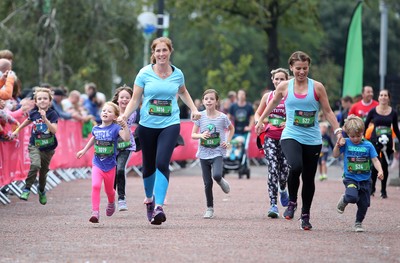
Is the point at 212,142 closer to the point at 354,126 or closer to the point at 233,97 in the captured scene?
the point at 354,126

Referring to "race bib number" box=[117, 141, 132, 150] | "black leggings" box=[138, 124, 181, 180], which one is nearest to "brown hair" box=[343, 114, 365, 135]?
"black leggings" box=[138, 124, 181, 180]

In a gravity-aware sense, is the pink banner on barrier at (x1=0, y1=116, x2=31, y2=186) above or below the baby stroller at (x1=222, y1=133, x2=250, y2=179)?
above

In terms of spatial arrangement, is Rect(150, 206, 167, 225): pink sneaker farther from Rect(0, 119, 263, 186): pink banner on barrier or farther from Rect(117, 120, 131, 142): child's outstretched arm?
Rect(0, 119, 263, 186): pink banner on barrier

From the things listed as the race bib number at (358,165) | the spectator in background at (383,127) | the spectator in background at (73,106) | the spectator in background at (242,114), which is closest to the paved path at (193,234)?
the race bib number at (358,165)

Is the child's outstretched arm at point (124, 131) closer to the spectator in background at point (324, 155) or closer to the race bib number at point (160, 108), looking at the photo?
the race bib number at point (160, 108)

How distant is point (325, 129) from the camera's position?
2645cm

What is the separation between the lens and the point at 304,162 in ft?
40.2

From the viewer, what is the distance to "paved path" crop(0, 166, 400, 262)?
32.0 feet

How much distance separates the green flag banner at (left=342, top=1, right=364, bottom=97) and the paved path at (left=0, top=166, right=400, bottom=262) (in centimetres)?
1264

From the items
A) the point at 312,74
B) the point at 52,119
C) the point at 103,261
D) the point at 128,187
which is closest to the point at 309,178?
the point at 103,261

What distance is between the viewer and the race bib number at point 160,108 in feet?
39.9

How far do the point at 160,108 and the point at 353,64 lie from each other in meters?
18.7

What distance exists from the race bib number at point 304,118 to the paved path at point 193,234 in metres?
1.12

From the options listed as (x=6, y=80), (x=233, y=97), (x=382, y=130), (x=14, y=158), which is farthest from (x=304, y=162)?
(x=233, y=97)
